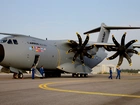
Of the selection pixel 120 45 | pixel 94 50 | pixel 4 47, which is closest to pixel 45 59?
pixel 4 47

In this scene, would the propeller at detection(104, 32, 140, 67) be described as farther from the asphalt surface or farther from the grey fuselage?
the asphalt surface

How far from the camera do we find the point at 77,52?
25656 mm

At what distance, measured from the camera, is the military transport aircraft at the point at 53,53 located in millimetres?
20094

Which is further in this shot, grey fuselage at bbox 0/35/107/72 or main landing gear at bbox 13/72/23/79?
main landing gear at bbox 13/72/23/79

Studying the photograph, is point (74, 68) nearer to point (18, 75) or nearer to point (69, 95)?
point (18, 75)

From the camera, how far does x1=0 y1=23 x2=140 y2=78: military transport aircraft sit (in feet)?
65.9

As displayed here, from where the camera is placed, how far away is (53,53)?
78.1 ft

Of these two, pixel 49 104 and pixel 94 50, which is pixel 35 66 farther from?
pixel 49 104

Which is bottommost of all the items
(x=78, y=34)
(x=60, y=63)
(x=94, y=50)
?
(x=60, y=63)

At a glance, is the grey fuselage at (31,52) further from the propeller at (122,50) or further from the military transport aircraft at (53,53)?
the propeller at (122,50)

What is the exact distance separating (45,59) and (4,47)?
5047 mm

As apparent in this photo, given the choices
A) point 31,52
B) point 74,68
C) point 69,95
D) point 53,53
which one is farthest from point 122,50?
point 69,95

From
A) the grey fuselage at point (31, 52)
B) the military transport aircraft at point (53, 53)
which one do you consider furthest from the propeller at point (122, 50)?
Result: the grey fuselage at point (31, 52)

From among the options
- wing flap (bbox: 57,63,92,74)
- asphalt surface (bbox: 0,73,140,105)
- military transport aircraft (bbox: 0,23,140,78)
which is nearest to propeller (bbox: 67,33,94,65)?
military transport aircraft (bbox: 0,23,140,78)
